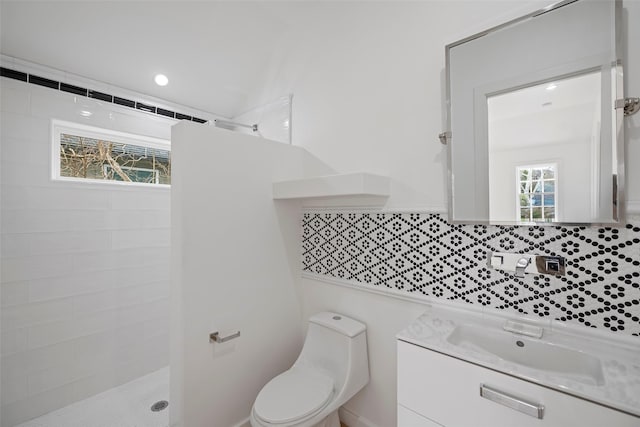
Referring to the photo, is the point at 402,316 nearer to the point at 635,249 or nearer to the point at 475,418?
the point at 475,418

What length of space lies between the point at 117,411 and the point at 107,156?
185 cm

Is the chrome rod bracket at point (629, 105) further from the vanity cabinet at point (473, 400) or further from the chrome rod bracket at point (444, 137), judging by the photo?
the vanity cabinet at point (473, 400)

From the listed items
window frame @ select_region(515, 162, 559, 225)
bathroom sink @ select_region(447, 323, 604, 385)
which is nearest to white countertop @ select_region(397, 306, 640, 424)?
bathroom sink @ select_region(447, 323, 604, 385)

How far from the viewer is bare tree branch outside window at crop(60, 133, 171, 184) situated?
81.0 inches

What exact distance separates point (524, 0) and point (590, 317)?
4.30 ft

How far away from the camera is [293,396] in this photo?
1.46m

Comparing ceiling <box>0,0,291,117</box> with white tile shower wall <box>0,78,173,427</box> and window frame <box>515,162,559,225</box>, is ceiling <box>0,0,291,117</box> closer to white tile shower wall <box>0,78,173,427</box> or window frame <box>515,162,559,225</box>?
white tile shower wall <box>0,78,173,427</box>

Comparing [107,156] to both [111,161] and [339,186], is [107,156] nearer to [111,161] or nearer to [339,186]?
[111,161]

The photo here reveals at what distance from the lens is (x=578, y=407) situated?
2.57 feet

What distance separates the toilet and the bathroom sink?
0.63m

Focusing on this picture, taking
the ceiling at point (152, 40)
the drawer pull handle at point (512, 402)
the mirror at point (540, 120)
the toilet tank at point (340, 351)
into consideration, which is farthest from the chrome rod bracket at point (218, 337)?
the ceiling at point (152, 40)

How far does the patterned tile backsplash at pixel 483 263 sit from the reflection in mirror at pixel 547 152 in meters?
0.09

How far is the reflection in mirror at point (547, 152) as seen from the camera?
1.07 metres

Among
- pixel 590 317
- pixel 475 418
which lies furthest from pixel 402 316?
pixel 590 317
